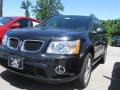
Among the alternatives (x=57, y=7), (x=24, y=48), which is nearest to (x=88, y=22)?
(x=24, y=48)

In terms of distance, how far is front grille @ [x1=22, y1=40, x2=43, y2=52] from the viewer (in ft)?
16.9

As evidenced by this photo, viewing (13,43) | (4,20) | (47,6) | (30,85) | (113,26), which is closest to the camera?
(13,43)

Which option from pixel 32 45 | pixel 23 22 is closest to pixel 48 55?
pixel 32 45

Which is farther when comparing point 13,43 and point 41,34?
point 13,43

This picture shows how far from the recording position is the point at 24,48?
5273 mm

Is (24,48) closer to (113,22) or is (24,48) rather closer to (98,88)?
(98,88)

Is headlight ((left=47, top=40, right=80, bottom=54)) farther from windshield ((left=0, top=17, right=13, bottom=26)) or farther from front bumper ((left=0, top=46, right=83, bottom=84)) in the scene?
windshield ((left=0, top=17, right=13, bottom=26))

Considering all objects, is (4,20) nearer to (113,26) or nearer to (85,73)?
(85,73)

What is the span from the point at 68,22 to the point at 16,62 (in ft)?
7.06

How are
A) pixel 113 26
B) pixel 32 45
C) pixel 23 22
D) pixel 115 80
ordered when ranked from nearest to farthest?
pixel 32 45 < pixel 115 80 < pixel 23 22 < pixel 113 26

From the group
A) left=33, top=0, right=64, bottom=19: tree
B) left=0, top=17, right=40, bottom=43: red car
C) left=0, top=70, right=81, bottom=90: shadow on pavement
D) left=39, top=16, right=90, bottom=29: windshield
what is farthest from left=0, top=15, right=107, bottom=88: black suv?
left=33, top=0, right=64, bottom=19: tree

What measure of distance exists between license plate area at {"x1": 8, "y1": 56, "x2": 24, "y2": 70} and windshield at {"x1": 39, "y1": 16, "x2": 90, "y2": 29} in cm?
181

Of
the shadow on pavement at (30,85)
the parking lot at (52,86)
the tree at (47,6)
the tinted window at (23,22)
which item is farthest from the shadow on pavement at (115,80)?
the tree at (47,6)

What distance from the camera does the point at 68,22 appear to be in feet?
22.6
